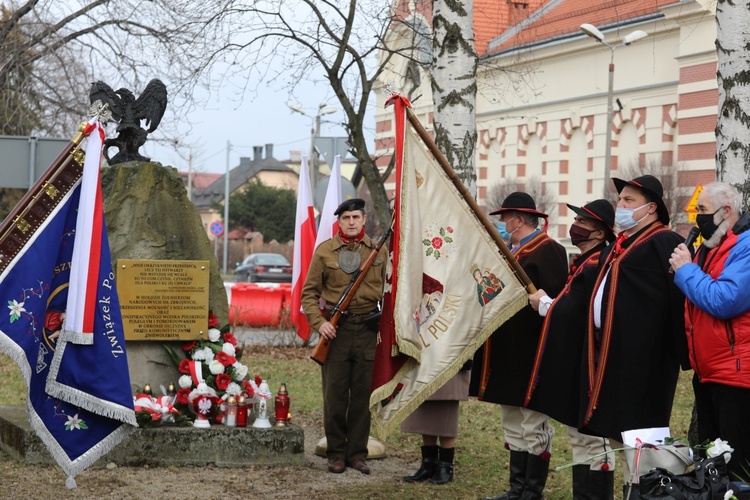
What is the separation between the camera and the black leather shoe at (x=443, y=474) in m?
7.39

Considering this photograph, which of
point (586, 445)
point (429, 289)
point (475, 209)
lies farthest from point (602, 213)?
point (586, 445)

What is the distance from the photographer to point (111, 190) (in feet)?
26.9

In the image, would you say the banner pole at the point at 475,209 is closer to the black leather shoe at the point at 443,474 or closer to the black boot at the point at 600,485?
the black boot at the point at 600,485

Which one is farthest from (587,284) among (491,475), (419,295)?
(491,475)

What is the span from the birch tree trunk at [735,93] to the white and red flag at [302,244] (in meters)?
6.57

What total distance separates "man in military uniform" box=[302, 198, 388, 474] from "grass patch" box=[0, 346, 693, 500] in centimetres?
57

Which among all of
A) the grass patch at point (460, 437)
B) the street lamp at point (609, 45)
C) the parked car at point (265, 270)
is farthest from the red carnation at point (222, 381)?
the parked car at point (265, 270)

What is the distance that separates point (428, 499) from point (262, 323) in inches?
530

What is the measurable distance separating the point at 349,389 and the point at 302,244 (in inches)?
216

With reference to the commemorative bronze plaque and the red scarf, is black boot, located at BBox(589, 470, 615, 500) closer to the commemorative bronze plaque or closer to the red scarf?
the red scarf

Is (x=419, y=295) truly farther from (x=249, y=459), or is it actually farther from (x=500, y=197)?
(x=500, y=197)

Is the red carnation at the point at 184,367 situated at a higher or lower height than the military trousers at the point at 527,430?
higher

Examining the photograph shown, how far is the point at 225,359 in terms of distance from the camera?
26.8 feet

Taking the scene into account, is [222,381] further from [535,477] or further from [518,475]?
[535,477]
